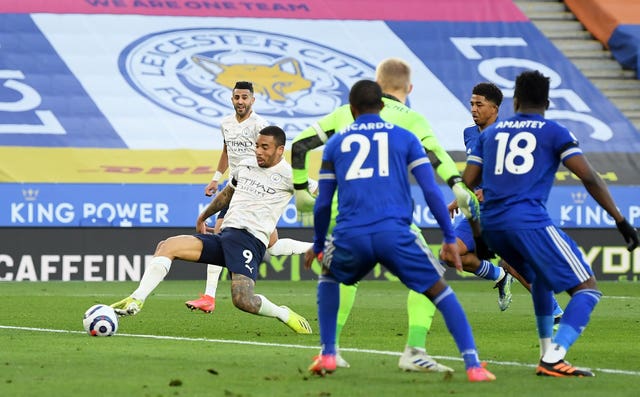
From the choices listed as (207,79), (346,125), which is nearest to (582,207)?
(207,79)

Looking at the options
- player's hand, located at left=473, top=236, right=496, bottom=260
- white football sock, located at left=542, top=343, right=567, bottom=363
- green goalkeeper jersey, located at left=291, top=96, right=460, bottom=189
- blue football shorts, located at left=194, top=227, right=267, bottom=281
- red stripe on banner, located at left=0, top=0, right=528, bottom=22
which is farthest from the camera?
red stripe on banner, located at left=0, top=0, right=528, bottom=22

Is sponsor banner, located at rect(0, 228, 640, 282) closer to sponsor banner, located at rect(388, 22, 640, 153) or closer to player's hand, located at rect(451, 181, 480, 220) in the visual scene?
sponsor banner, located at rect(388, 22, 640, 153)

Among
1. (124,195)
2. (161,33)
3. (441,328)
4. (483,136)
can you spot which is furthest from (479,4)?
(483,136)

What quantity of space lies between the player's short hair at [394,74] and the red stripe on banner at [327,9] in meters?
19.7

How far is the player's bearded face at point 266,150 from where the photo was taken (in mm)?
11266

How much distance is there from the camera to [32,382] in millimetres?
7660

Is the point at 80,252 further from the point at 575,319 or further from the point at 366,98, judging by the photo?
the point at 575,319

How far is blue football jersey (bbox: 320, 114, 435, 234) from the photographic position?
7.64 metres

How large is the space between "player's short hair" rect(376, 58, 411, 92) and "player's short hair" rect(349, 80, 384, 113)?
89 centimetres

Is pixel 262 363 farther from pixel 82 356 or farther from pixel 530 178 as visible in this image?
pixel 530 178

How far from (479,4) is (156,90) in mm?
7365

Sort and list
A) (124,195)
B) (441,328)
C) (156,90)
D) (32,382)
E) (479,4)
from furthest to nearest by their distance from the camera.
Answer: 1. (479,4)
2. (156,90)
3. (124,195)
4. (441,328)
5. (32,382)

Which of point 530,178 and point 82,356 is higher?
point 530,178

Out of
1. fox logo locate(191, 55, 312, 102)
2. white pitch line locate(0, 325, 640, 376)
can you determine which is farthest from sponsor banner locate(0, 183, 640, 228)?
white pitch line locate(0, 325, 640, 376)
